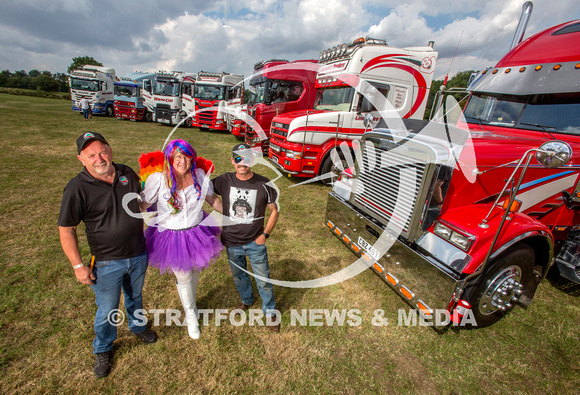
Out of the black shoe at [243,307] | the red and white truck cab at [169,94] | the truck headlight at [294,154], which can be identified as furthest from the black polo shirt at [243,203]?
the red and white truck cab at [169,94]

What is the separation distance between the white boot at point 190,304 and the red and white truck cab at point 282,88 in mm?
8940

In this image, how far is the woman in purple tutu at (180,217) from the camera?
2303 millimetres

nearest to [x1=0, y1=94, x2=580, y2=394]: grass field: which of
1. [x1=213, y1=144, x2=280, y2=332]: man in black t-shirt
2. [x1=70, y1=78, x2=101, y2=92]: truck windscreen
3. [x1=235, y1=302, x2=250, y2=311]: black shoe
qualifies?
[x1=235, y1=302, x2=250, y2=311]: black shoe

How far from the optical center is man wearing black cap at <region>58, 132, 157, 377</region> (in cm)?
202

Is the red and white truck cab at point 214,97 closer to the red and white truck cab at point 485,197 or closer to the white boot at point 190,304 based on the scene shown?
the red and white truck cab at point 485,197

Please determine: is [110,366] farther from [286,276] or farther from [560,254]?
[560,254]

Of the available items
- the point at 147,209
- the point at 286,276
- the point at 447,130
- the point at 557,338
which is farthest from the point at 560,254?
the point at 147,209

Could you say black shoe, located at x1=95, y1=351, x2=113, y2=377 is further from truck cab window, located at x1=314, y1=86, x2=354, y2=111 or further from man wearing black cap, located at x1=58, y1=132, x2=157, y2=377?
truck cab window, located at x1=314, y1=86, x2=354, y2=111

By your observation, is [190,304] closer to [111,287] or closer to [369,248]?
[111,287]

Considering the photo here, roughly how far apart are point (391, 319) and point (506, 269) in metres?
1.37

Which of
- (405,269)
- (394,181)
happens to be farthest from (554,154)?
(405,269)

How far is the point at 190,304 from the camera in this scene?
2.76 m

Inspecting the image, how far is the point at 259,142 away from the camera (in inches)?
460

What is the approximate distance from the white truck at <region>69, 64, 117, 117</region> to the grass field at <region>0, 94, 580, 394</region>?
2374 centimetres
